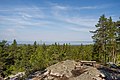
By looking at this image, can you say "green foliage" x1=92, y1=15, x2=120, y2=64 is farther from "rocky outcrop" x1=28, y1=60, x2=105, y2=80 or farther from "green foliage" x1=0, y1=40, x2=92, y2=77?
"rocky outcrop" x1=28, y1=60, x2=105, y2=80

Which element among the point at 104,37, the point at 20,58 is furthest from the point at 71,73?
the point at 20,58

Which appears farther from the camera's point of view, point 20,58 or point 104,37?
point 20,58

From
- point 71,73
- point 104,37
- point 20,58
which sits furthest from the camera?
point 20,58

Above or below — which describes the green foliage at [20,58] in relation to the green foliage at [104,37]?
below

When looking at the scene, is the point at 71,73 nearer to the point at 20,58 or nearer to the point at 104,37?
the point at 104,37

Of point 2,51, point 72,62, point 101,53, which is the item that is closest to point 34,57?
point 2,51

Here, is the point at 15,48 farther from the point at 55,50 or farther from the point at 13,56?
the point at 55,50

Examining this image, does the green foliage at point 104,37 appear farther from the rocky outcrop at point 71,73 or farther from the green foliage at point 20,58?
the rocky outcrop at point 71,73

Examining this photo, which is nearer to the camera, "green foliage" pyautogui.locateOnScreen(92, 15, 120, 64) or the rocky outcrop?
the rocky outcrop

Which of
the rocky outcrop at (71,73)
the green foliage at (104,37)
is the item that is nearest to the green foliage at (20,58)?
the green foliage at (104,37)

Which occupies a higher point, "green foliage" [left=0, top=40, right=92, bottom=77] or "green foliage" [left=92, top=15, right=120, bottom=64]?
"green foliage" [left=92, top=15, right=120, bottom=64]

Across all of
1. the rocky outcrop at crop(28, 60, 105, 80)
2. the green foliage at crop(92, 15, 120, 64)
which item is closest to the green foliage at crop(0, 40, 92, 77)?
the green foliage at crop(92, 15, 120, 64)

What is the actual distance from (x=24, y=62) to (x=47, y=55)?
7.42m

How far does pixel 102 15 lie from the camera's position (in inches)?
2068
